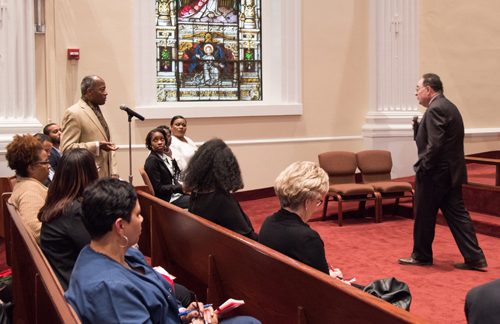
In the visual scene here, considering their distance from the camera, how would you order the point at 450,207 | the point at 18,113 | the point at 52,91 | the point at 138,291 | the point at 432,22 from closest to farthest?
1. the point at 138,291
2. the point at 450,207
3. the point at 18,113
4. the point at 52,91
5. the point at 432,22

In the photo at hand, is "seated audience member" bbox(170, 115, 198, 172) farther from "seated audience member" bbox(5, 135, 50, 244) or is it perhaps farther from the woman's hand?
the woman's hand

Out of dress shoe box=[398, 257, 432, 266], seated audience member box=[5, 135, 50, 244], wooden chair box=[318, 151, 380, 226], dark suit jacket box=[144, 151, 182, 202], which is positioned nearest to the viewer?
seated audience member box=[5, 135, 50, 244]

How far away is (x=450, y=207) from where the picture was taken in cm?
405

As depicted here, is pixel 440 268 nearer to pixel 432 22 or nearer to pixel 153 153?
pixel 153 153

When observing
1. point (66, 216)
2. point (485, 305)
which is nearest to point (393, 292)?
point (485, 305)

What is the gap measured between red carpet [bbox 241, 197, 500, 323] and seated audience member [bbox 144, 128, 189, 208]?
1416 millimetres

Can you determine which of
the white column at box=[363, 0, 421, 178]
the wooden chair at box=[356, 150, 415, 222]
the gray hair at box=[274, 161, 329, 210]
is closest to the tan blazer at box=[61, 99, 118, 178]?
the gray hair at box=[274, 161, 329, 210]

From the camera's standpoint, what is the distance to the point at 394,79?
7.68 metres

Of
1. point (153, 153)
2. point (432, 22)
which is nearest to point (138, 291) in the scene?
point (153, 153)

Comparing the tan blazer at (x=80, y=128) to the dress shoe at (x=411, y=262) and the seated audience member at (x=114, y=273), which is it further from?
the dress shoe at (x=411, y=262)

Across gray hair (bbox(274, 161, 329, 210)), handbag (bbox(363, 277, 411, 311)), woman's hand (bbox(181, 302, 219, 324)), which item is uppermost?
gray hair (bbox(274, 161, 329, 210))

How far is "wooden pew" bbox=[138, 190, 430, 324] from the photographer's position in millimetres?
1653

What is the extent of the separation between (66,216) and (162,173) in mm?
2251

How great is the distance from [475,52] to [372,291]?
7.63m
